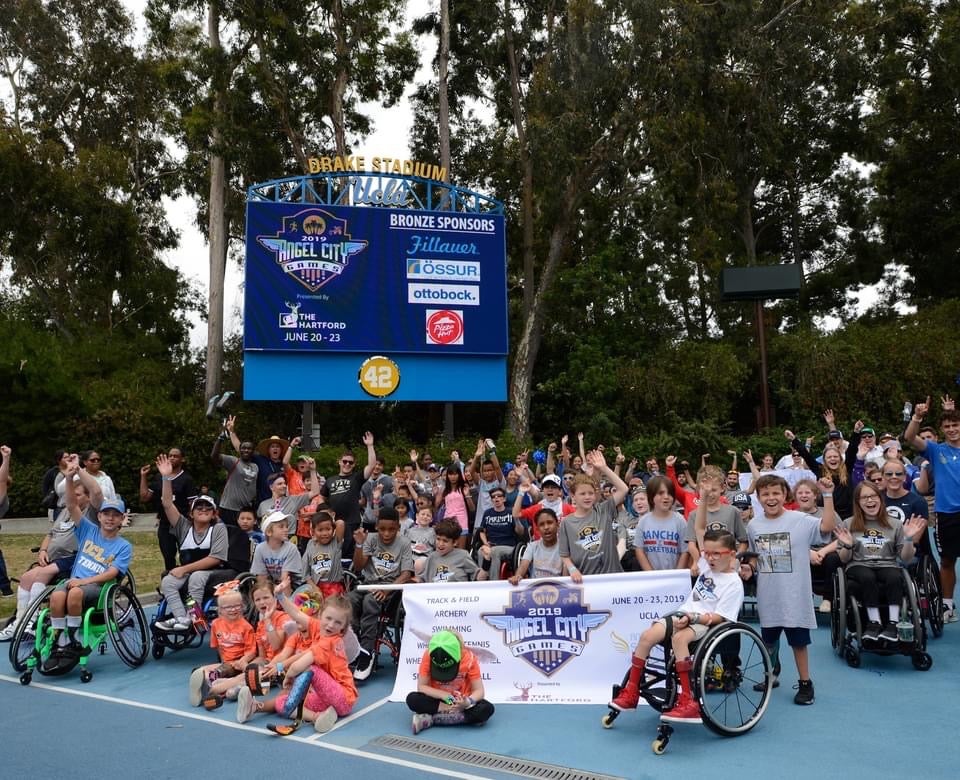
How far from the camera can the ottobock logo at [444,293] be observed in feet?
66.0

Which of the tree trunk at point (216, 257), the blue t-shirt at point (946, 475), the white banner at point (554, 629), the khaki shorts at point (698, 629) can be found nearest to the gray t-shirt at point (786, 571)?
the white banner at point (554, 629)

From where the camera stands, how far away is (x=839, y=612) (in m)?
6.21

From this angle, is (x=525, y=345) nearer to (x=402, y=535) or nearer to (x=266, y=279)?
(x=266, y=279)

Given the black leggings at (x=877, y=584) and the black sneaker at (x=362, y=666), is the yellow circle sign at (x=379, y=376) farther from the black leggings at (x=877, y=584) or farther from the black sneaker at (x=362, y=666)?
the black leggings at (x=877, y=584)

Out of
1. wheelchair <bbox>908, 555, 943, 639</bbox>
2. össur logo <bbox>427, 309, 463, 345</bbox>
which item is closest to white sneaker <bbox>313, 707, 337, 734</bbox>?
wheelchair <bbox>908, 555, 943, 639</bbox>

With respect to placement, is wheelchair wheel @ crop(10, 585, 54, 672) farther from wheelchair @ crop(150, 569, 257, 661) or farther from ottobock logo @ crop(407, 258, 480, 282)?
ottobock logo @ crop(407, 258, 480, 282)

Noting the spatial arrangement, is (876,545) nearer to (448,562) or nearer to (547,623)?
(547,623)

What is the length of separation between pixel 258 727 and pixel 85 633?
2.10 m

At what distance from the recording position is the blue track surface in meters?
4.37

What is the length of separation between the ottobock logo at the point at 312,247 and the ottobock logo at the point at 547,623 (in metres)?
15.0

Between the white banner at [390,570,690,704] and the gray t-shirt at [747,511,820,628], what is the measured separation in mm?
521

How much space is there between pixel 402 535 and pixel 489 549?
99cm

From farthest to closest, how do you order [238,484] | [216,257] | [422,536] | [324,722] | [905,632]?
[216,257] < [238,484] < [422,536] < [905,632] < [324,722]

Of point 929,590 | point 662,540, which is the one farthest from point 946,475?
point 662,540
